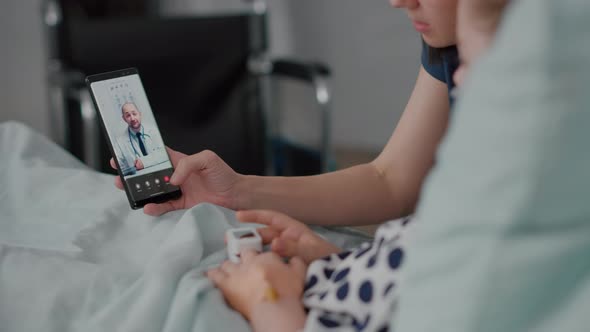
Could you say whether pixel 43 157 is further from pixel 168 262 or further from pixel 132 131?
pixel 168 262

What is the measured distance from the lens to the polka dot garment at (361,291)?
1.93ft

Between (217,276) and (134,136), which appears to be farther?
(134,136)

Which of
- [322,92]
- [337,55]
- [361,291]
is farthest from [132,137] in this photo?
[337,55]

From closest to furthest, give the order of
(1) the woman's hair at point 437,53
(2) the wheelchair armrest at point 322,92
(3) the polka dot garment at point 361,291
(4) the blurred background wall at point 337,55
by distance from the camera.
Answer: (3) the polka dot garment at point 361,291, (1) the woman's hair at point 437,53, (2) the wheelchair armrest at point 322,92, (4) the blurred background wall at point 337,55

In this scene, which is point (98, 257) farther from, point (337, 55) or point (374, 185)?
point (337, 55)

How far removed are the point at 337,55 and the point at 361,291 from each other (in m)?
2.28

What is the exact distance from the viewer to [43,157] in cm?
106

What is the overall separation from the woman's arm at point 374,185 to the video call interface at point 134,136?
96 mm

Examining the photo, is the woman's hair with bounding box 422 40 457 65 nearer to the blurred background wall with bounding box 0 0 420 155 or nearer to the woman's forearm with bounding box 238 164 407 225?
the woman's forearm with bounding box 238 164 407 225

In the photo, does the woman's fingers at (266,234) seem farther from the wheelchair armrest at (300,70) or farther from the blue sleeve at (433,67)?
the wheelchair armrest at (300,70)

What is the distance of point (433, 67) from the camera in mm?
868

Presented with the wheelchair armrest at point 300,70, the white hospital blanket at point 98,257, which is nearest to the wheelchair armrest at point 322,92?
the wheelchair armrest at point 300,70

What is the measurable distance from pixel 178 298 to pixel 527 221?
314 millimetres

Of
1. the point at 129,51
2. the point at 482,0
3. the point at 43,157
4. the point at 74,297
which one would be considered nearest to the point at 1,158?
the point at 43,157
